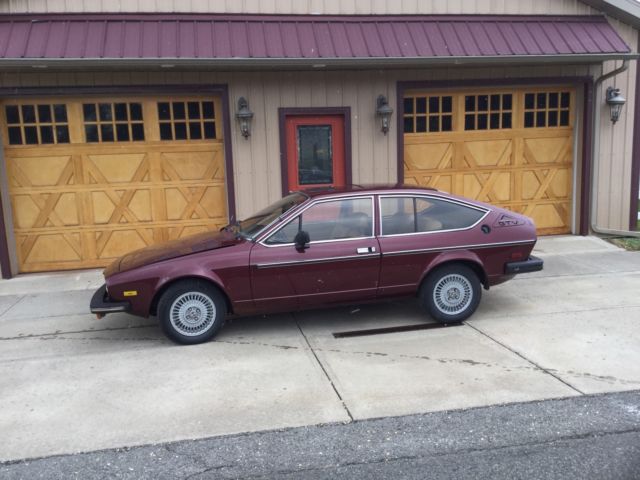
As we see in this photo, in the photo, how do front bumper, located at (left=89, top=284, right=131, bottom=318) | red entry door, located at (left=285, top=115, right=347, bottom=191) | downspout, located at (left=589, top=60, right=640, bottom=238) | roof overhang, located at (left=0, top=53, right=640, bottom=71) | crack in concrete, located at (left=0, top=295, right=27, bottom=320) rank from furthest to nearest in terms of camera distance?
1. downspout, located at (left=589, top=60, right=640, bottom=238)
2. red entry door, located at (left=285, top=115, right=347, bottom=191)
3. roof overhang, located at (left=0, top=53, right=640, bottom=71)
4. crack in concrete, located at (left=0, top=295, right=27, bottom=320)
5. front bumper, located at (left=89, top=284, right=131, bottom=318)

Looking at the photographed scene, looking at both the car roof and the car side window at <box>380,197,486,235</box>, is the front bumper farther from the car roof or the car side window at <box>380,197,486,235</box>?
the car side window at <box>380,197,486,235</box>

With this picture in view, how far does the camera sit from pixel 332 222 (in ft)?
20.1

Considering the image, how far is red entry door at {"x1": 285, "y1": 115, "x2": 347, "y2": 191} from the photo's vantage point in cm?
959

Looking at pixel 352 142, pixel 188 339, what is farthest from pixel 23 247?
pixel 352 142

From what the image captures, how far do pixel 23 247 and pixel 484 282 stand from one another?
699 centimetres

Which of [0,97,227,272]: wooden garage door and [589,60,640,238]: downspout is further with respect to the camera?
[589,60,640,238]: downspout

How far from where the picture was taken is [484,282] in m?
6.46

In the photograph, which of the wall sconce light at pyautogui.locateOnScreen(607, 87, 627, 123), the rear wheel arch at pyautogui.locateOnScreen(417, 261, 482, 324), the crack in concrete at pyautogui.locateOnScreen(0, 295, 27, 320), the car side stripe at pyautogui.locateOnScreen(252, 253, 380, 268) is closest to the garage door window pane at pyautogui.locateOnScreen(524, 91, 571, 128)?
the wall sconce light at pyautogui.locateOnScreen(607, 87, 627, 123)

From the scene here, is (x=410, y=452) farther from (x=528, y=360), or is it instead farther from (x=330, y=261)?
(x=330, y=261)

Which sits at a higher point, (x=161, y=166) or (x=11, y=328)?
(x=161, y=166)

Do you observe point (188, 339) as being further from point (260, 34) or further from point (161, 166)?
point (260, 34)

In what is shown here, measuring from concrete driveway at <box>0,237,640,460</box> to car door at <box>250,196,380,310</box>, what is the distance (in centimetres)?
45

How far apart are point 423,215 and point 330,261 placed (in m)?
1.17

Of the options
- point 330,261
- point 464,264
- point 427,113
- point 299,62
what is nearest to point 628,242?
point 427,113
